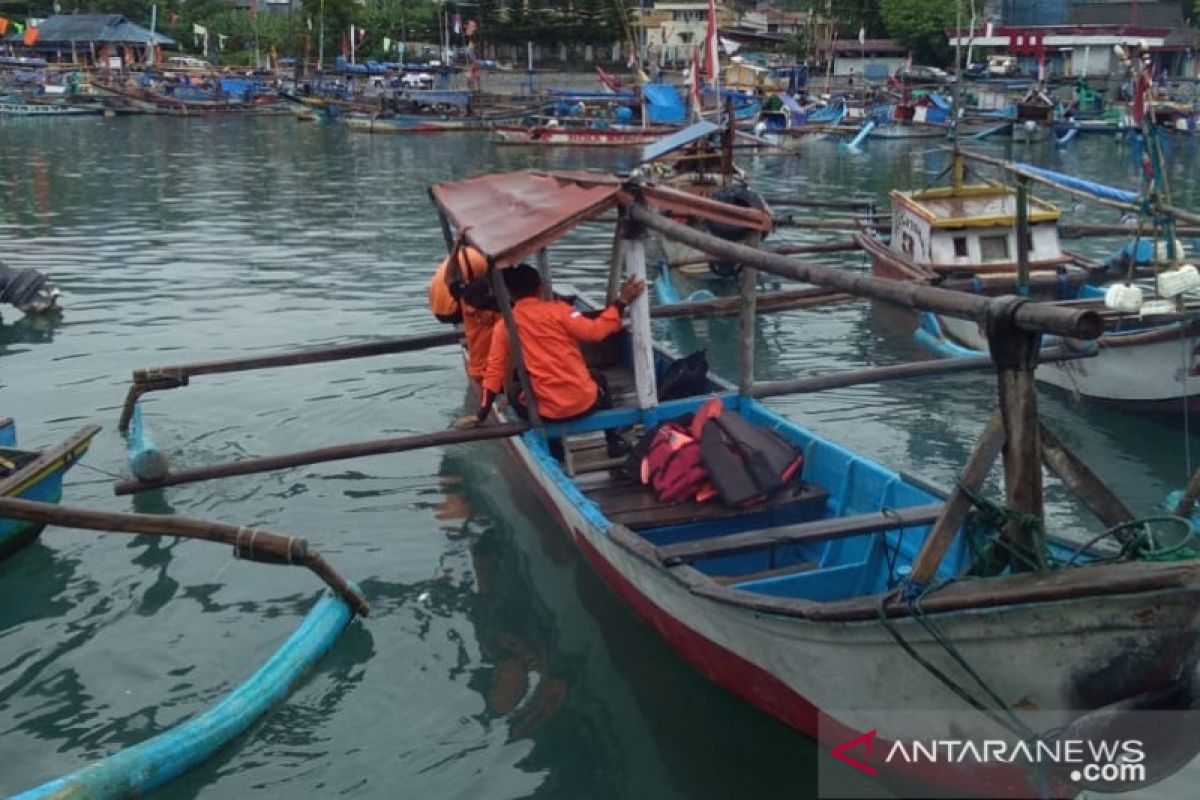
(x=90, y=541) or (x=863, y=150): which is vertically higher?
(x=863, y=150)

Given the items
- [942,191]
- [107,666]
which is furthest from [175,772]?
[942,191]

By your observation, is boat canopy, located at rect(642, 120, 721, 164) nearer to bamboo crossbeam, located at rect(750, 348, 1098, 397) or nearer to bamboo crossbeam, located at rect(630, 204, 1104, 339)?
bamboo crossbeam, located at rect(750, 348, 1098, 397)

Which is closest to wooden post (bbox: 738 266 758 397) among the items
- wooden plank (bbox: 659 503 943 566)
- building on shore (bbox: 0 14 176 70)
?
wooden plank (bbox: 659 503 943 566)

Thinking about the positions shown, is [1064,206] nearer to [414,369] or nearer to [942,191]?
[942,191]

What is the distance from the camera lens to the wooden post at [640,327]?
8297 mm

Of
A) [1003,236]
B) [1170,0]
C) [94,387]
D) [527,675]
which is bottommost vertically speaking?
[527,675]

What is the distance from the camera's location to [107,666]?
7234 mm

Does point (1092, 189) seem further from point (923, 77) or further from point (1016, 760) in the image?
point (923, 77)

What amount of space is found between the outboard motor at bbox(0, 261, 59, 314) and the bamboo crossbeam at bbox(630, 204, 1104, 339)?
1225cm

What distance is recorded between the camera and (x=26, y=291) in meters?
16.1

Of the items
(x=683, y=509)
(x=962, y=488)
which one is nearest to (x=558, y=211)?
(x=683, y=509)

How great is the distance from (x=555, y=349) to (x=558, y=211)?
39.5 inches

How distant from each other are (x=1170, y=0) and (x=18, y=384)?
72.8 m

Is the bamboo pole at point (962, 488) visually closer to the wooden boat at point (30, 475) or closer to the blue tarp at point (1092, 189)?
the wooden boat at point (30, 475)
